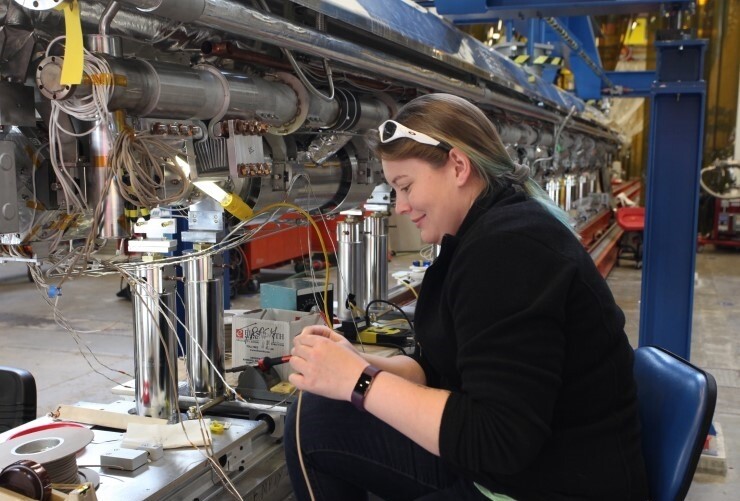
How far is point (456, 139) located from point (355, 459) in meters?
0.65

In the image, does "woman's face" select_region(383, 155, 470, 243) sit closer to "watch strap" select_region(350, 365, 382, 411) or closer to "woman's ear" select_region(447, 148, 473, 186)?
"woman's ear" select_region(447, 148, 473, 186)

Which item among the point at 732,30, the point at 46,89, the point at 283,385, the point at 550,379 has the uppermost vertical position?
the point at 732,30

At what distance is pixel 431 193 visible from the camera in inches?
51.1

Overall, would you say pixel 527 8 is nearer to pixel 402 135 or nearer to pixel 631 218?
pixel 402 135

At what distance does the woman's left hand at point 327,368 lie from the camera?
1.23 meters

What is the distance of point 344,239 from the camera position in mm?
3135

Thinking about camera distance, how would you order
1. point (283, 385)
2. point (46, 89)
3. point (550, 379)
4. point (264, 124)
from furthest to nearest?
point (283, 385), point (264, 124), point (46, 89), point (550, 379)

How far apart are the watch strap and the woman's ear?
0.35m

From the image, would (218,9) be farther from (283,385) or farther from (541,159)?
(541,159)

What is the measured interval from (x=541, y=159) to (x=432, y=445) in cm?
439

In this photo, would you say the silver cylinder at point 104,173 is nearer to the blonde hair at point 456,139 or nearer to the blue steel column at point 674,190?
the blonde hair at point 456,139

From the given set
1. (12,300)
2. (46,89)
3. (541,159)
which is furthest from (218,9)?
(12,300)

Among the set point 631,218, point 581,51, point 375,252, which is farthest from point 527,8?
point 631,218

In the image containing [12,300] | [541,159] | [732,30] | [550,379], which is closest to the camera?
[550,379]
